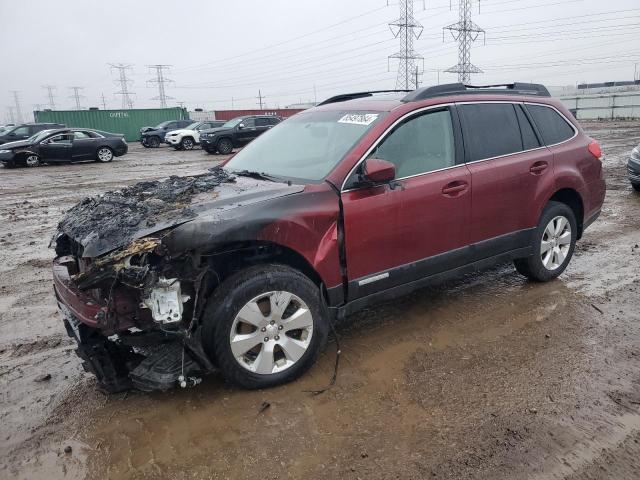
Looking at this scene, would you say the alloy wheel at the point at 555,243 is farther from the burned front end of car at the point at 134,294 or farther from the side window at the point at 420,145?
the burned front end of car at the point at 134,294

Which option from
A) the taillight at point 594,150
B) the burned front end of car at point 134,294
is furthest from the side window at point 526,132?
the burned front end of car at point 134,294

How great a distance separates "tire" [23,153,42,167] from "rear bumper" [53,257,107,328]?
1822cm

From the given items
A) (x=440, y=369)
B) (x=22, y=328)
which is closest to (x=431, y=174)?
(x=440, y=369)

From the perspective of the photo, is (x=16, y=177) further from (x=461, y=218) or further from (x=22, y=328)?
(x=461, y=218)

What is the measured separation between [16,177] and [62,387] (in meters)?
14.9

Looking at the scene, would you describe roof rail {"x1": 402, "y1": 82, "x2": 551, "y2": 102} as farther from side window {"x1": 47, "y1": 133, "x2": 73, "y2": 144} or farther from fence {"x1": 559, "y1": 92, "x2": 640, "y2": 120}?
fence {"x1": 559, "y1": 92, "x2": 640, "y2": 120}

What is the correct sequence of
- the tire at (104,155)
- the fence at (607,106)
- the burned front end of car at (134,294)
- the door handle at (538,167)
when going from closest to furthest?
the burned front end of car at (134,294) < the door handle at (538,167) < the tire at (104,155) < the fence at (607,106)

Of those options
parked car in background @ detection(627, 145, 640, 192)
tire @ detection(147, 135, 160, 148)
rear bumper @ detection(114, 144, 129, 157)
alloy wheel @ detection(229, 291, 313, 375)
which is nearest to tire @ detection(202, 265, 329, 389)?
alloy wheel @ detection(229, 291, 313, 375)

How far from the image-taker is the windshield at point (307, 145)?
11.8 ft

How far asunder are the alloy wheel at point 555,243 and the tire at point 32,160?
63.9 feet

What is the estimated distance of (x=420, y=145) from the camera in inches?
149

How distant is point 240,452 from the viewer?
2611 millimetres

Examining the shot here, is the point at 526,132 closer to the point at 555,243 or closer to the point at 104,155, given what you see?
the point at 555,243

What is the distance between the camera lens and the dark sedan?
60.6 feet
